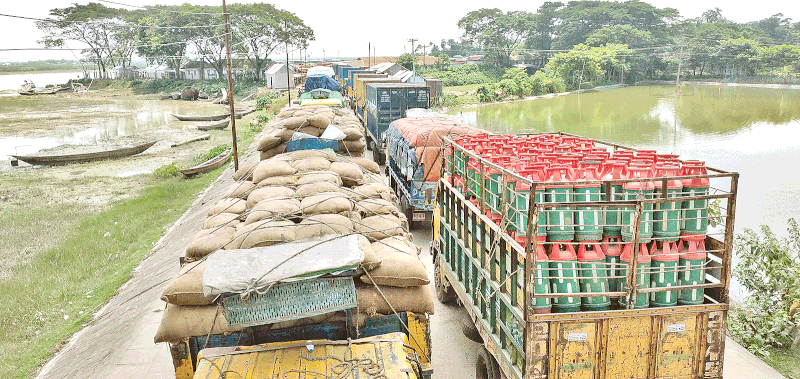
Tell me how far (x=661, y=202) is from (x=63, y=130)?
43.2m

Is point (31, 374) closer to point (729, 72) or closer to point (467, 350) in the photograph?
point (467, 350)

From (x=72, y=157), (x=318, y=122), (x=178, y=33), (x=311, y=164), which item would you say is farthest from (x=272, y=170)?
(x=178, y=33)

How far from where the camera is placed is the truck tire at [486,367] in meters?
5.39

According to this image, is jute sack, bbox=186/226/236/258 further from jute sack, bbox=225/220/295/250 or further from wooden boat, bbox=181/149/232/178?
wooden boat, bbox=181/149/232/178

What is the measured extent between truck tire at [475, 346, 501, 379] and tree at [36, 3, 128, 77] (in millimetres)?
73331

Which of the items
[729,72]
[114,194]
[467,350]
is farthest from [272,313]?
[729,72]

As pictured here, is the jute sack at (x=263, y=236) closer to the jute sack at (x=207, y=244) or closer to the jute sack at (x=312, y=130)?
the jute sack at (x=207, y=244)

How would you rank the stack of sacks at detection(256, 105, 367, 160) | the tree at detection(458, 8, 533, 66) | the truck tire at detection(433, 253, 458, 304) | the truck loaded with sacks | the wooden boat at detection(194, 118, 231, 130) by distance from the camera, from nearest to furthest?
the truck loaded with sacks → the truck tire at detection(433, 253, 458, 304) → the stack of sacks at detection(256, 105, 367, 160) → the wooden boat at detection(194, 118, 231, 130) → the tree at detection(458, 8, 533, 66)

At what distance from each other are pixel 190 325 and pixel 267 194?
7.20 feet

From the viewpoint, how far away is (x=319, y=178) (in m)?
6.97

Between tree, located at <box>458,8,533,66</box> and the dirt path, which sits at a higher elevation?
tree, located at <box>458,8,533,66</box>

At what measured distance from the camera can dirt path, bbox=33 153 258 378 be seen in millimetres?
7273

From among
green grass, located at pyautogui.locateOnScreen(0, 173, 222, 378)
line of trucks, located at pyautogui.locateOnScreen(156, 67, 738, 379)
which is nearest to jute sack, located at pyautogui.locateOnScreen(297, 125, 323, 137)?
green grass, located at pyautogui.locateOnScreen(0, 173, 222, 378)


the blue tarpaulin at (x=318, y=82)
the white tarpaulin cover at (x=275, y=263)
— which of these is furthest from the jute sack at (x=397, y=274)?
the blue tarpaulin at (x=318, y=82)
